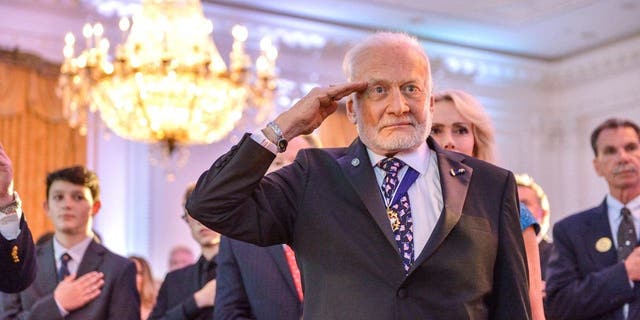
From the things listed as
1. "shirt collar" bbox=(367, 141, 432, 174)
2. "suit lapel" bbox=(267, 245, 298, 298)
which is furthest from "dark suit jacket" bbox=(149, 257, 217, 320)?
"shirt collar" bbox=(367, 141, 432, 174)

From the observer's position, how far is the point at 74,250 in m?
4.74

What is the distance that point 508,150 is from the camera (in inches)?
512

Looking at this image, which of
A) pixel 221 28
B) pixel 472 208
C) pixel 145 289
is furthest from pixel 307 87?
pixel 472 208

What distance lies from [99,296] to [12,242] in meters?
1.43

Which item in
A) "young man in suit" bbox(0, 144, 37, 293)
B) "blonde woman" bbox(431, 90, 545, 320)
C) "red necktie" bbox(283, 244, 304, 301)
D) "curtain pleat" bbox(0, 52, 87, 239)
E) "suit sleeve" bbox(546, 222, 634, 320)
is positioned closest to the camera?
"young man in suit" bbox(0, 144, 37, 293)

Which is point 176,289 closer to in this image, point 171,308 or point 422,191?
point 171,308

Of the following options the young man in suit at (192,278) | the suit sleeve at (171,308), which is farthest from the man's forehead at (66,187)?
the suit sleeve at (171,308)

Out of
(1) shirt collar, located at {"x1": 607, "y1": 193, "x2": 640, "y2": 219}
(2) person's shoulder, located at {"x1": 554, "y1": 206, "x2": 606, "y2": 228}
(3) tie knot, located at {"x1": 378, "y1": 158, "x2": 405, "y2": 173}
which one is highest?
(3) tie knot, located at {"x1": 378, "y1": 158, "x2": 405, "y2": 173}

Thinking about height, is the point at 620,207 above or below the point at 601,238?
above

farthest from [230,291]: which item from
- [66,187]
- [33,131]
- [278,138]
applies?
[33,131]

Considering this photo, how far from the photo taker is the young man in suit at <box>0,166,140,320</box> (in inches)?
176

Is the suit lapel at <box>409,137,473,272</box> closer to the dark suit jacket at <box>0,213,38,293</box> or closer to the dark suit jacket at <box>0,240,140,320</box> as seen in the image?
the dark suit jacket at <box>0,213,38,293</box>

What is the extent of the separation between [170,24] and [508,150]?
602cm

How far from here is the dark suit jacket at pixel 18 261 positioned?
316 centimetres
